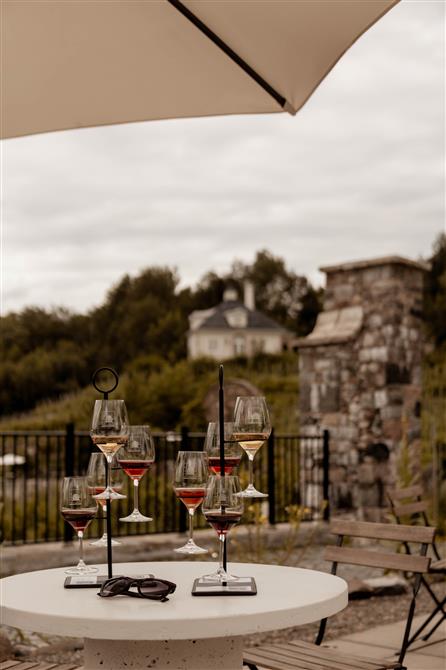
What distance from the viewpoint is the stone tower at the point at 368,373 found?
10.3 meters

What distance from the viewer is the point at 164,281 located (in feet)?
144

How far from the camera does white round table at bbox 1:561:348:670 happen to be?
7.94 ft

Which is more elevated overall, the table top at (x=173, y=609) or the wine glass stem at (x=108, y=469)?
the wine glass stem at (x=108, y=469)

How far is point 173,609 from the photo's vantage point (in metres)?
2.56

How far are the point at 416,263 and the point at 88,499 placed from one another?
8121mm

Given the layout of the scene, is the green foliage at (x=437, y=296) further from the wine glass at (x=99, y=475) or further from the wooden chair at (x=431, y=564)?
the wine glass at (x=99, y=475)

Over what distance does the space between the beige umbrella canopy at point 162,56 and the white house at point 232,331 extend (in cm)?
3614

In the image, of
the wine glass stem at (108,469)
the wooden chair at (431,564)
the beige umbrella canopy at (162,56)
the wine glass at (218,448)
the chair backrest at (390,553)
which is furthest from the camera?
the wooden chair at (431,564)

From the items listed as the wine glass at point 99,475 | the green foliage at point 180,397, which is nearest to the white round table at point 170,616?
the wine glass at point 99,475

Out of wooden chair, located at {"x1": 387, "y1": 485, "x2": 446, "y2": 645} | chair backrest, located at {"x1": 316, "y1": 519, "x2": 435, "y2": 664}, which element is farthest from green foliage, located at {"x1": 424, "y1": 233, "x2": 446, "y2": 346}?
chair backrest, located at {"x1": 316, "y1": 519, "x2": 435, "y2": 664}

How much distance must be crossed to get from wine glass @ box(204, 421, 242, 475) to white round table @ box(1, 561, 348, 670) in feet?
1.25

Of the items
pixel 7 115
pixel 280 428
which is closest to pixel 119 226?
pixel 280 428

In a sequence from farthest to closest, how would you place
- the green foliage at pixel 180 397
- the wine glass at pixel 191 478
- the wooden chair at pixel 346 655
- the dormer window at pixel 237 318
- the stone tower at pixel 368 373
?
the dormer window at pixel 237 318 → the green foliage at pixel 180 397 → the stone tower at pixel 368 373 → the wooden chair at pixel 346 655 → the wine glass at pixel 191 478

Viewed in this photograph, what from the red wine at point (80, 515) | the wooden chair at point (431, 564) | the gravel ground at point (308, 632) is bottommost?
the gravel ground at point (308, 632)
